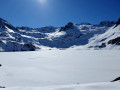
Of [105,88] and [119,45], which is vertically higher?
[119,45]

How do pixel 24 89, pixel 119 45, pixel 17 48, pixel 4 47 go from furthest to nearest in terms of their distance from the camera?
pixel 17 48, pixel 4 47, pixel 119 45, pixel 24 89

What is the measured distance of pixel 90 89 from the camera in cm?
749

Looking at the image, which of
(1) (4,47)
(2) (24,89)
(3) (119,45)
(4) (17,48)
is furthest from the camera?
(4) (17,48)

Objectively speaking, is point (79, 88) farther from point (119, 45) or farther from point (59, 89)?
point (119, 45)

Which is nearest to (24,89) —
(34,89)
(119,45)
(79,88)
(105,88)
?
(34,89)

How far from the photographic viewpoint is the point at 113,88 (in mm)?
7410

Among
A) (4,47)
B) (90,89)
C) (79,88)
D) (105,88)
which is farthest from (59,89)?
(4,47)

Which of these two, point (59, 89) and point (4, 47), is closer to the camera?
point (59, 89)

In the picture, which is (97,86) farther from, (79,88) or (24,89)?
(24,89)

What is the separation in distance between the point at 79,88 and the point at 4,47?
194 m

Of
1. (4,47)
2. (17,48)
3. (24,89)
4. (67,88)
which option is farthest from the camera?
(17,48)

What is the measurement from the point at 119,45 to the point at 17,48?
452 feet

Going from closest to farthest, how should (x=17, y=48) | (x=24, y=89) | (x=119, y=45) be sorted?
(x=24, y=89) < (x=119, y=45) < (x=17, y=48)

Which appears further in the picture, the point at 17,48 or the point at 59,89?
the point at 17,48
